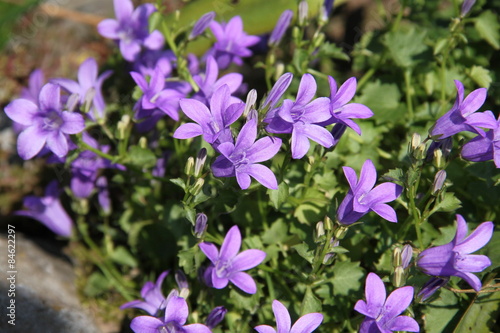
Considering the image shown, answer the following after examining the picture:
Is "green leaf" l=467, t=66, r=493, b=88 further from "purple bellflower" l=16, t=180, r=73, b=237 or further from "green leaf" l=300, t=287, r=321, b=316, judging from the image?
"purple bellflower" l=16, t=180, r=73, b=237

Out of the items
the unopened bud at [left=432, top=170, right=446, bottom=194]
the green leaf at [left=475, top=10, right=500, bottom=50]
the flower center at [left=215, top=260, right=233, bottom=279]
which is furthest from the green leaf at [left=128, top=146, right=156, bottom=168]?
the green leaf at [left=475, top=10, right=500, bottom=50]

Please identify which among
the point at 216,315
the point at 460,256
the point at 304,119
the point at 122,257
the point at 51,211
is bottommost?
the point at 122,257

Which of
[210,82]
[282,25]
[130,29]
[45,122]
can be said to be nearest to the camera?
[45,122]

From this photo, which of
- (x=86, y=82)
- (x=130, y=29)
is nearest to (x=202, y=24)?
(x=130, y=29)

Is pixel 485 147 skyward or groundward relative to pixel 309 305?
skyward

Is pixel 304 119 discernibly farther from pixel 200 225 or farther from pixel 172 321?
pixel 172 321

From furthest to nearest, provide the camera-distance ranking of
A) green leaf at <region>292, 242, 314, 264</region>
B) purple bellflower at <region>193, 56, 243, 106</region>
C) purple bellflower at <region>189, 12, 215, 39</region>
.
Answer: purple bellflower at <region>189, 12, 215, 39</region>, purple bellflower at <region>193, 56, 243, 106</region>, green leaf at <region>292, 242, 314, 264</region>

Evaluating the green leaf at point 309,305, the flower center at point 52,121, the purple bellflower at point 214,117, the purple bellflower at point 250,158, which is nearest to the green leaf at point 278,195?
the purple bellflower at point 250,158
